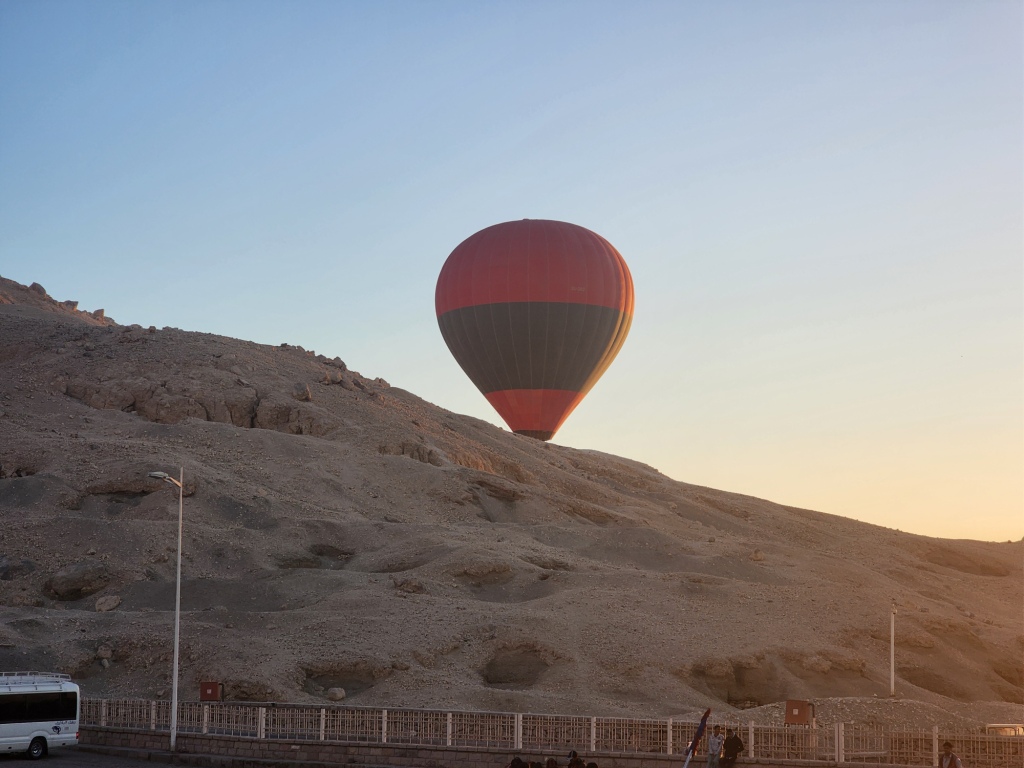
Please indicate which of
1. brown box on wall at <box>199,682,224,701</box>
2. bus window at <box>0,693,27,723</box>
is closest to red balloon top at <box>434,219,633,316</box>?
brown box on wall at <box>199,682,224,701</box>

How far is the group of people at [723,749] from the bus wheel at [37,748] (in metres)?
18.0

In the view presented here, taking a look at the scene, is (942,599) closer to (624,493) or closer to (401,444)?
(624,493)

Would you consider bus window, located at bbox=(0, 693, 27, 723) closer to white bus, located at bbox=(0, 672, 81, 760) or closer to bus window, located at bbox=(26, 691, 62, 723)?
white bus, located at bbox=(0, 672, 81, 760)

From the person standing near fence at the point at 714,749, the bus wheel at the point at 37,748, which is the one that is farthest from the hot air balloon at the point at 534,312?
the person standing near fence at the point at 714,749

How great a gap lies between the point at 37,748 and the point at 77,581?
74.9 ft

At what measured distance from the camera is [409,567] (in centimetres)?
6075

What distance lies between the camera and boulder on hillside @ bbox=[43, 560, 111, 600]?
2208 inches

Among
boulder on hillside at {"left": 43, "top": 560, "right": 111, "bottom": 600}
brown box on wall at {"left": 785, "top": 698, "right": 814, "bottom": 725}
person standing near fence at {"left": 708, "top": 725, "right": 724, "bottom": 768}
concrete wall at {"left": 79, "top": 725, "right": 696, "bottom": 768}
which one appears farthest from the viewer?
boulder on hillside at {"left": 43, "top": 560, "right": 111, "bottom": 600}

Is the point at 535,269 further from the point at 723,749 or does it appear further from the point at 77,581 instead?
the point at 723,749

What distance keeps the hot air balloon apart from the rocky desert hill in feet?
16.0

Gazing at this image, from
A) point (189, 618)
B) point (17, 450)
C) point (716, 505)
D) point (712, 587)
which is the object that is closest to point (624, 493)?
point (716, 505)

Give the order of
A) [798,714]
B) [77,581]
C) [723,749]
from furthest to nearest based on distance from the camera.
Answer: [77,581] → [798,714] → [723,749]

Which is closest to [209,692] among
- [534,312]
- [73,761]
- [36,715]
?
[36,715]

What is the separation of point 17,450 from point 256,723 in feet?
151
